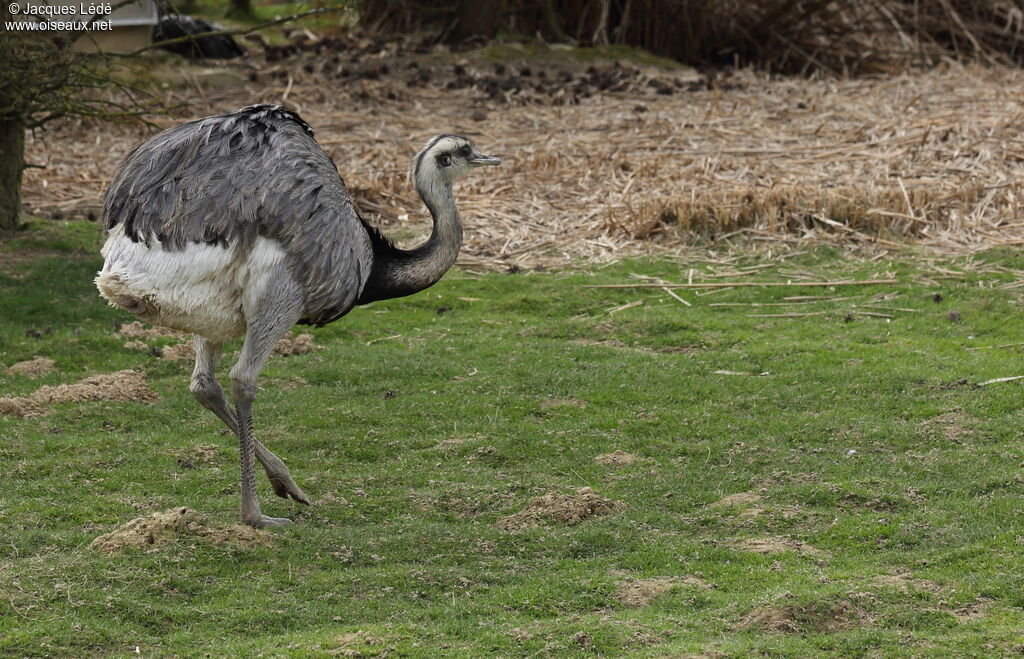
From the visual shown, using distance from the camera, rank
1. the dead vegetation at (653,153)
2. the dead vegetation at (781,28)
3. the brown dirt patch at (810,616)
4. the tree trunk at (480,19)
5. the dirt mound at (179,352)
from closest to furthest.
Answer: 1. the brown dirt patch at (810,616)
2. the dirt mound at (179,352)
3. the dead vegetation at (653,153)
4. the dead vegetation at (781,28)
5. the tree trunk at (480,19)

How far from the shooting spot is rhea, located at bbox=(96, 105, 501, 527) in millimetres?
5906

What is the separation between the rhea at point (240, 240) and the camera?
5906 millimetres

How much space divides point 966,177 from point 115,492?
8119 mm

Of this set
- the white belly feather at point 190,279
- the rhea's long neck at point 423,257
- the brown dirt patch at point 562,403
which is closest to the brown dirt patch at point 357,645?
the white belly feather at point 190,279

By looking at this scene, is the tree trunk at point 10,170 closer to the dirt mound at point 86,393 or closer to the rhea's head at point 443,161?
the dirt mound at point 86,393

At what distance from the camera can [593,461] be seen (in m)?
7.12

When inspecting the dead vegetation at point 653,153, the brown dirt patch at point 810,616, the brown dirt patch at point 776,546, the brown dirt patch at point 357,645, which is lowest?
the brown dirt patch at point 776,546

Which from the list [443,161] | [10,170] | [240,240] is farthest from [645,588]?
[10,170]

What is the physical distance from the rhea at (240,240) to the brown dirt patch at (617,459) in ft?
5.36

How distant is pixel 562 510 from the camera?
20.5 ft

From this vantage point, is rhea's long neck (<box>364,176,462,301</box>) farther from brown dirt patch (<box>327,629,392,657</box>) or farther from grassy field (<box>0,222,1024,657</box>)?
brown dirt patch (<box>327,629,392,657</box>)

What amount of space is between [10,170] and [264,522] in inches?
219

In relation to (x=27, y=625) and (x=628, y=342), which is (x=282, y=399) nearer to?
(x=628, y=342)

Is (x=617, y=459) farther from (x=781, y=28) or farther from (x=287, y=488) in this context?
(x=781, y=28)
